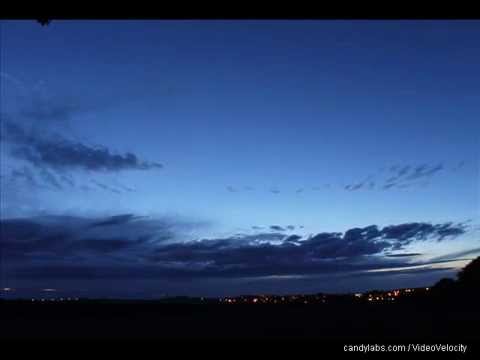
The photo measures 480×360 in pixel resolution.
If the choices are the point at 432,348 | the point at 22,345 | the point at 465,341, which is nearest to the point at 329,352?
the point at 432,348

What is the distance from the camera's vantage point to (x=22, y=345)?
2.01 metres

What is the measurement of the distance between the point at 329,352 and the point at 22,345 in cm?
135
